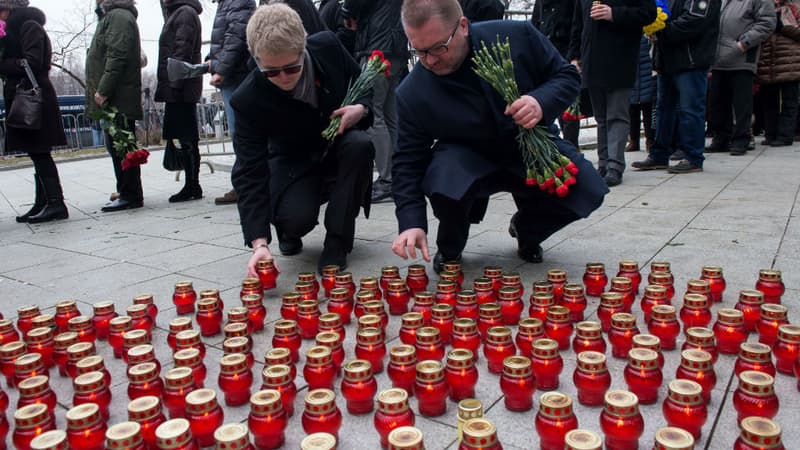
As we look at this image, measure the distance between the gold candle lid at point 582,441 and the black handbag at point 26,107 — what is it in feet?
20.5

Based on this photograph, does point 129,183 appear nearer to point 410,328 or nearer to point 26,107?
point 26,107

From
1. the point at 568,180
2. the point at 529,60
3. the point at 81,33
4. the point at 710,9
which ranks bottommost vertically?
the point at 568,180

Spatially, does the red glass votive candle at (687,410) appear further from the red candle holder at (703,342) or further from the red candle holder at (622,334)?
the red candle holder at (622,334)

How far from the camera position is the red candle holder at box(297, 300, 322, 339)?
2.79 metres

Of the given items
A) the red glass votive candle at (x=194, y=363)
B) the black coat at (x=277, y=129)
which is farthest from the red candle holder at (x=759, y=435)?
the black coat at (x=277, y=129)

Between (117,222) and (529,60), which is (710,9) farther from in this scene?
(117,222)

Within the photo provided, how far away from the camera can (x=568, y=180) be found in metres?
3.31

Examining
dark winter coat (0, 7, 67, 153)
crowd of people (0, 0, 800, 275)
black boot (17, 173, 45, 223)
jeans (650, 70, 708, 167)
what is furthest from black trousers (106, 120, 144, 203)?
jeans (650, 70, 708, 167)

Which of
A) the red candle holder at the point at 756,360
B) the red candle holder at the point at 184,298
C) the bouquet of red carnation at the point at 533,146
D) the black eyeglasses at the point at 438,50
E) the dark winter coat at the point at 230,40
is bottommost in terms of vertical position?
the red candle holder at the point at 184,298

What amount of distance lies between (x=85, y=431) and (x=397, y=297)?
1.56 metres

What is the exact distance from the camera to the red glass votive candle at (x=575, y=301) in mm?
Result: 2805

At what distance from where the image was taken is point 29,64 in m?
6.18

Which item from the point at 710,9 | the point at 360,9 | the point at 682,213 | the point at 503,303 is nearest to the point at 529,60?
the point at 503,303

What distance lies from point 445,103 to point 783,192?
380cm
